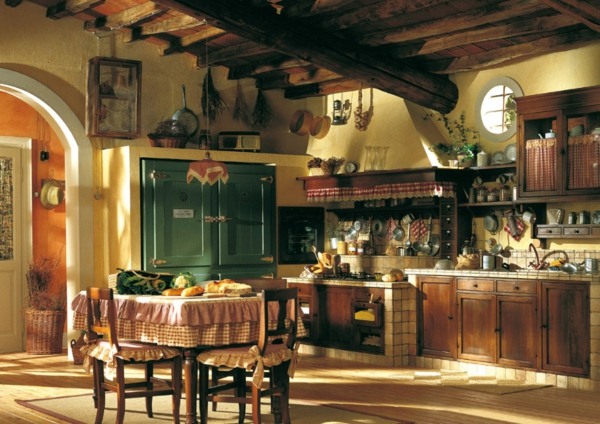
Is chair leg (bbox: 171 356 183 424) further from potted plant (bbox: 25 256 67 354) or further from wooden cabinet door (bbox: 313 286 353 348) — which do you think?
potted plant (bbox: 25 256 67 354)

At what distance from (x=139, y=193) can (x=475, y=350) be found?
3815 millimetres

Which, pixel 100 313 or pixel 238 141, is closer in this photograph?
pixel 100 313

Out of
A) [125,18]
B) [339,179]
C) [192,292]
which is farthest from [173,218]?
[192,292]

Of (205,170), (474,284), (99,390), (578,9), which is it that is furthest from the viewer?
(474,284)

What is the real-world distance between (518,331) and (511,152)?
1.84 meters

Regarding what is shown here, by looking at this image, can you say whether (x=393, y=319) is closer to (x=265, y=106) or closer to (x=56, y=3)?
(x=265, y=106)

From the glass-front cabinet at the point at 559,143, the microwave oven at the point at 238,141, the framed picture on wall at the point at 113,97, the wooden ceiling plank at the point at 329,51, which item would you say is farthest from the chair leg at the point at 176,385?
the microwave oven at the point at 238,141

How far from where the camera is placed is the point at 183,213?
410 inches

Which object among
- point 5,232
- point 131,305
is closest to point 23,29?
point 5,232

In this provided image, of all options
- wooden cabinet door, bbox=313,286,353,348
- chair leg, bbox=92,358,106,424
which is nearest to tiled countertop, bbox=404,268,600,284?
wooden cabinet door, bbox=313,286,353,348

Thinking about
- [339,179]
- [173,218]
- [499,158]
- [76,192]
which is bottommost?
[173,218]

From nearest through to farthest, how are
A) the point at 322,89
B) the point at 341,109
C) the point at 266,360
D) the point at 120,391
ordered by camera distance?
1. the point at 266,360
2. the point at 120,391
3. the point at 341,109
4. the point at 322,89

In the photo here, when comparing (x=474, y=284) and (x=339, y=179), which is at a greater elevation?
(x=339, y=179)

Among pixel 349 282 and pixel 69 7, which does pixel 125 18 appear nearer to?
pixel 69 7
